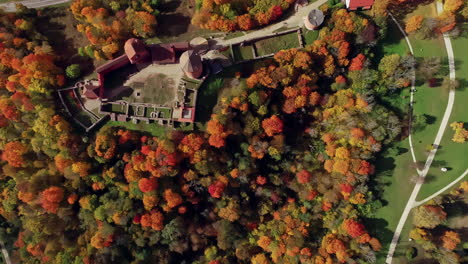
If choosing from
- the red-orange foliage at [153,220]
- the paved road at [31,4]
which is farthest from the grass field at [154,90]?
the paved road at [31,4]

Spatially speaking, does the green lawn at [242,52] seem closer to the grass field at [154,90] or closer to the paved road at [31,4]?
the grass field at [154,90]

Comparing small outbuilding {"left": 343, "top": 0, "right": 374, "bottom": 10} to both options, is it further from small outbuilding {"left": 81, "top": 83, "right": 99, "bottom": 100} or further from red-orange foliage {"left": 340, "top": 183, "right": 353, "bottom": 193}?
small outbuilding {"left": 81, "top": 83, "right": 99, "bottom": 100}

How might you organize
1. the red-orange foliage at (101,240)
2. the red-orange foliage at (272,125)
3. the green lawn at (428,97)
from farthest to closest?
the green lawn at (428,97), the red-orange foliage at (272,125), the red-orange foliage at (101,240)

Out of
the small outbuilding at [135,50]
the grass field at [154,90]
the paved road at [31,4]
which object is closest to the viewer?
the small outbuilding at [135,50]

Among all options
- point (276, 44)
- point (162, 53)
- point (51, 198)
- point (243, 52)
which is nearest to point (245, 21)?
point (243, 52)

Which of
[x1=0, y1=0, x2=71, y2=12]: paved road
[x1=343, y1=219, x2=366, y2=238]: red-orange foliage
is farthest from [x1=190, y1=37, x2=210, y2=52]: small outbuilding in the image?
[x1=343, y1=219, x2=366, y2=238]: red-orange foliage
